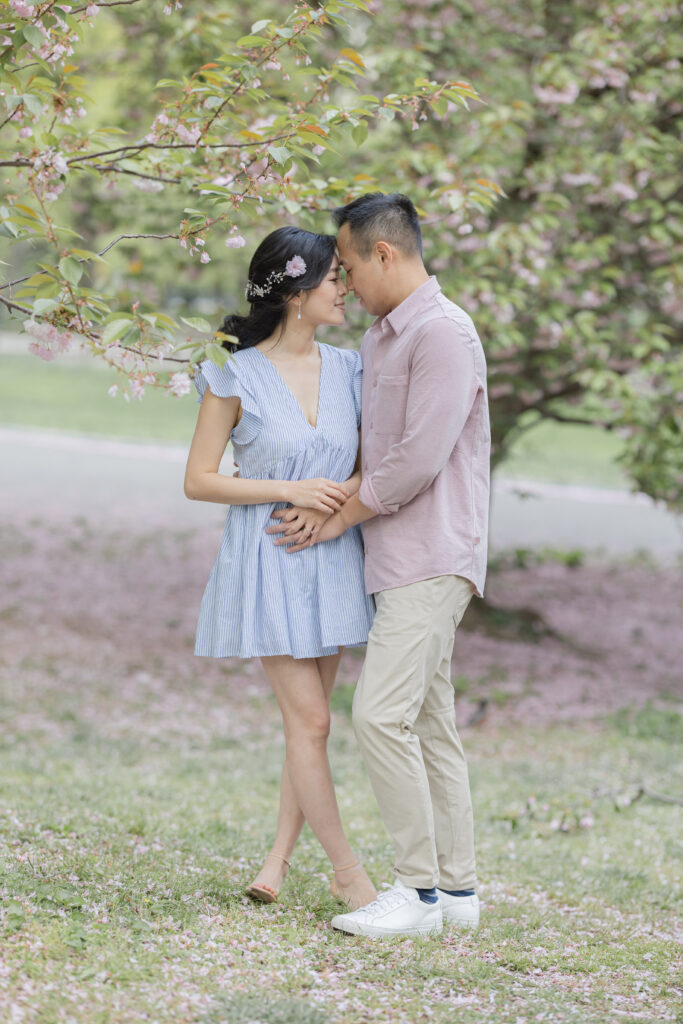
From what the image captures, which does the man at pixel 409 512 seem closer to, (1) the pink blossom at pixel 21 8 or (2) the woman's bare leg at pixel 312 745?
(2) the woman's bare leg at pixel 312 745

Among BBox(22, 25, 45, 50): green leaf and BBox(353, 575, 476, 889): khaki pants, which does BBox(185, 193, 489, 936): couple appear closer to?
BBox(353, 575, 476, 889): khaki pants

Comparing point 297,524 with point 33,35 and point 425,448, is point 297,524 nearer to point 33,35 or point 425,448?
point 425,448

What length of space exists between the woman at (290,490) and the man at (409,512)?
97 millimetres

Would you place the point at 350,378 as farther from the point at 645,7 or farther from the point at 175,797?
the point at 645,7

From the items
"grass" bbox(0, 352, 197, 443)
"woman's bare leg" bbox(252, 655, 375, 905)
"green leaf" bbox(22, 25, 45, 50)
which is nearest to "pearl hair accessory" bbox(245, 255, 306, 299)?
"green leaf" bbox(22, 25, 45, 50)

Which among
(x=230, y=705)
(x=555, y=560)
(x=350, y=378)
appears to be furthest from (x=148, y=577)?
(x=350, y=378)

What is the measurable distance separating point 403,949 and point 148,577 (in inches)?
321

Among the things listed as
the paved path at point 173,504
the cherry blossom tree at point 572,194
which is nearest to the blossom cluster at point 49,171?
the cherry blossom tree at point 572,194

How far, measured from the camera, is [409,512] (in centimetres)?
324

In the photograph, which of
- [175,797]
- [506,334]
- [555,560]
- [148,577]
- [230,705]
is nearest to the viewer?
[175,797]

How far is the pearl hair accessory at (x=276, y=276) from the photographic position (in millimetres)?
3283

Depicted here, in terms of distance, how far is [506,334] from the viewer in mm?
6266

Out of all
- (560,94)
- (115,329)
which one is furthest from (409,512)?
(560,94)

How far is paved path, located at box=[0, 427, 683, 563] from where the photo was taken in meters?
14.0
